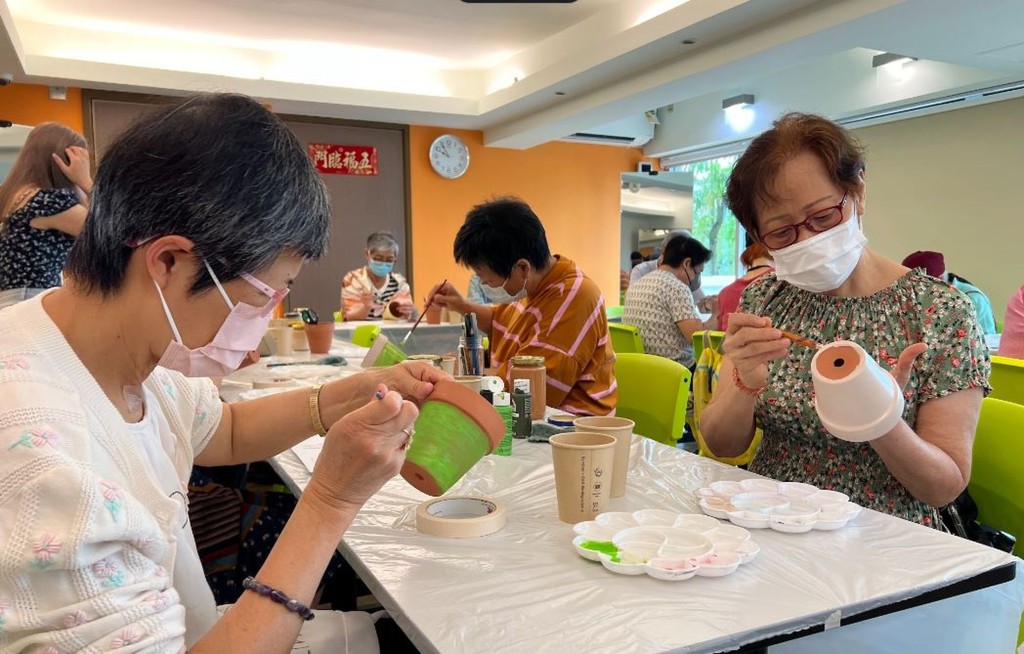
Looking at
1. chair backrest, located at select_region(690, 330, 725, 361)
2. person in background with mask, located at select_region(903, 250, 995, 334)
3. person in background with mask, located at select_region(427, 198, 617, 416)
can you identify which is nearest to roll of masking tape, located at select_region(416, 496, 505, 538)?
person in background with mask, located at select_region(427, 198, 617, 416)

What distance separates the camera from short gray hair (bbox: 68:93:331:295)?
0.81 metres

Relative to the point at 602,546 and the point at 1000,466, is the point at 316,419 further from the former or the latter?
the point at 1000,466

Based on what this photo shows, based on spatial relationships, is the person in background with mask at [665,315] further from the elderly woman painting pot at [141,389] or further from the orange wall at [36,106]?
the orange wall at [36,106]

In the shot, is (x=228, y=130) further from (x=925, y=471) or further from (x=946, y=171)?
(x=946, y=171)

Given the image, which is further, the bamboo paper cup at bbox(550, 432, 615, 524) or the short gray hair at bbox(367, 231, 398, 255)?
the short gray hair at bbox(367, 231, 398, 255)

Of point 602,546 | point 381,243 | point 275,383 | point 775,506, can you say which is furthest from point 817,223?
point 381,243

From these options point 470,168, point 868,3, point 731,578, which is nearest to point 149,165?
point 731,578

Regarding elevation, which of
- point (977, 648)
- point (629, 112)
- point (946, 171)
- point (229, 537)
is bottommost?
point (229, 537)

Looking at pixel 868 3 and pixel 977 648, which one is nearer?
pixel 977 648

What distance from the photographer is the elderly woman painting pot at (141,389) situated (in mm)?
664

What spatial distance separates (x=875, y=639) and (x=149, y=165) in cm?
108

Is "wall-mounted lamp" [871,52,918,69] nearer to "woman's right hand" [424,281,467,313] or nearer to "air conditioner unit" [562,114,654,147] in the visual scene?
"air conditioner unit" [562,114,654,147]

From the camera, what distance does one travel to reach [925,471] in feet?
4.21

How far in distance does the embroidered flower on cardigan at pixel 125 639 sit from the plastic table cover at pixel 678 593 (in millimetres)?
295
